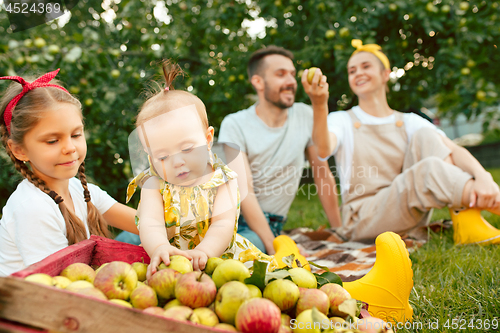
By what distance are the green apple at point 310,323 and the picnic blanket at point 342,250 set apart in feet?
3.22

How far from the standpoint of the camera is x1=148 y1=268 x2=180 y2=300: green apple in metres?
0.95

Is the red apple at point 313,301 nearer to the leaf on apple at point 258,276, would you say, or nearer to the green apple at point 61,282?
the leaf on apple at point 258,276

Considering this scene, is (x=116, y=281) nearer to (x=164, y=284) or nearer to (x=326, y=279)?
(x=164, y=284)

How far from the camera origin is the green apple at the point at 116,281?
0.90 metres

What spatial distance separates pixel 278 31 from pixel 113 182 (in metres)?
2.51

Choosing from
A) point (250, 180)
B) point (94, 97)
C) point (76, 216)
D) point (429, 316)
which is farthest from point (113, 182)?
point (429, 316)

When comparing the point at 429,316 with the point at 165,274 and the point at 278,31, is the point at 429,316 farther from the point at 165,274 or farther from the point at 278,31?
the point at 278,31

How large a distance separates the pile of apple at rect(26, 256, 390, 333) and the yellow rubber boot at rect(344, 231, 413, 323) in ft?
1.34

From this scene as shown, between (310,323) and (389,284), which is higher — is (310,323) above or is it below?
above

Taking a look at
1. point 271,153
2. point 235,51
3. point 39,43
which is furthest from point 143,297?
point 235,51

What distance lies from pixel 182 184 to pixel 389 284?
2.82ft

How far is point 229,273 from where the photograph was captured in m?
0.99

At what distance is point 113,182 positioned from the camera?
3879 mm

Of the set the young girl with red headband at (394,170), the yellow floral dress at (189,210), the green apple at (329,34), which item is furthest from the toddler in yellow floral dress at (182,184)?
the green apple at (329,34)
